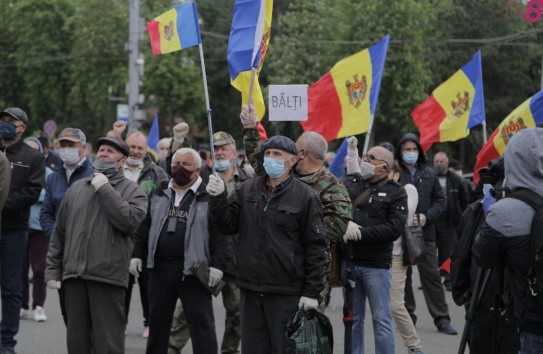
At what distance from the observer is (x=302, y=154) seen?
27.0 feet

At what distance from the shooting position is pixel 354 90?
12.7 m

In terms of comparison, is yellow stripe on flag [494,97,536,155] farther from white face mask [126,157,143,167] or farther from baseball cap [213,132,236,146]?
white face mask [126,157,143,167]

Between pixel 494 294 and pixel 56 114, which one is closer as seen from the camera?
pixel 494 294

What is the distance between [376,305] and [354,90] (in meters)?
4.28

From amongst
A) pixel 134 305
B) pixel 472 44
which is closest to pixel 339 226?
pixel 134 305

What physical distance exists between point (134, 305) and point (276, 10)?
4056 cm

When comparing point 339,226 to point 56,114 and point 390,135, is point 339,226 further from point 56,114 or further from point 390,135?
point 56,114

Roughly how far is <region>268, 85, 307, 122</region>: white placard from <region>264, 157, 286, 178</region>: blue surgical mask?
2.27 meters

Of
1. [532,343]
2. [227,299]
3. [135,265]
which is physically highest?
[135,265]

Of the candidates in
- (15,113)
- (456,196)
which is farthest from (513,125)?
(456,196)

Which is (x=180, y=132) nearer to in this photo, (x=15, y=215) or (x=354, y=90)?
(x=15, y=215)

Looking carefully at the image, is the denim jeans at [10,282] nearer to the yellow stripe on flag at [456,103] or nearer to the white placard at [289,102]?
the white placard at [289,102]

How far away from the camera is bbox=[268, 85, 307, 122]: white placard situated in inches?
377

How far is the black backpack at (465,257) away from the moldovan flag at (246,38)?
208cm
